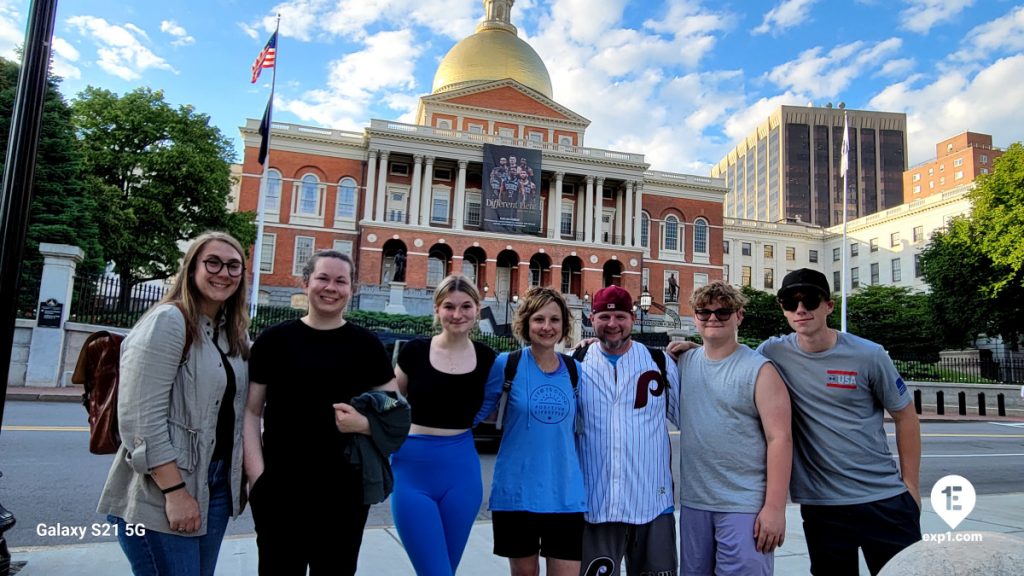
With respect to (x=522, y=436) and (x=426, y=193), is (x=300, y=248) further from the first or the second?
(x=522, y=436)

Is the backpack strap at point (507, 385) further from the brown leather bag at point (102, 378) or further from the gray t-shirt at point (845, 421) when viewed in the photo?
the brown leather bag at point (102, 378)

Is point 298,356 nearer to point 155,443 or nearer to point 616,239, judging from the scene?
point 155,443

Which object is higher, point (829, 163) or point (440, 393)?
point (829, 163)

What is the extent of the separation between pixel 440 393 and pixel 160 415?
129 cm

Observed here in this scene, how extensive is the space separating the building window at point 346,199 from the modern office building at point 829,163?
86909mm

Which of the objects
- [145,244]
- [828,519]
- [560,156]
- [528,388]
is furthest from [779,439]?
[560,156]

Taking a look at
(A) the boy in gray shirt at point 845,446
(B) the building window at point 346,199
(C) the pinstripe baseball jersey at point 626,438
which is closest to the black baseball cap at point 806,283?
(A) the boy in gray shirt at point 845,446

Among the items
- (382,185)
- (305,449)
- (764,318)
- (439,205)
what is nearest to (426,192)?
(439,205)

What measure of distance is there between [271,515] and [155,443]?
609 mm

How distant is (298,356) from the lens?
2.78m

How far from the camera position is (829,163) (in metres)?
117

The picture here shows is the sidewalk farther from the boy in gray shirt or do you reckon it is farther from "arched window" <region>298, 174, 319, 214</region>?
"arched window" <region>298, 174, 319, 214</region>

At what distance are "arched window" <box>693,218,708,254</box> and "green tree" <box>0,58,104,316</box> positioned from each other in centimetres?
4425

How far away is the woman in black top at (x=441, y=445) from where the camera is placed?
3000 millimetres
